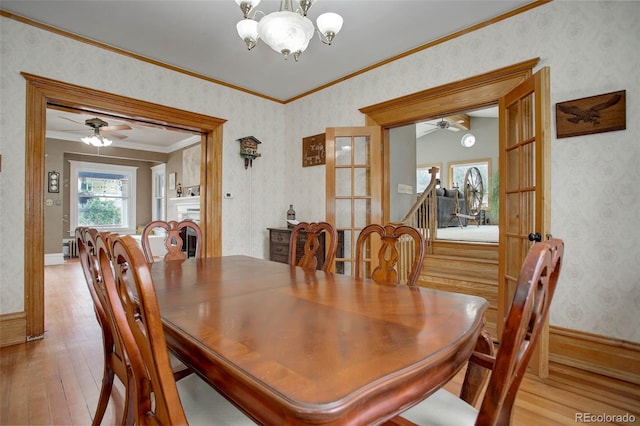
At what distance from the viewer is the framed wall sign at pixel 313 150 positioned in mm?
3977

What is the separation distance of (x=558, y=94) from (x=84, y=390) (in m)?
3.81

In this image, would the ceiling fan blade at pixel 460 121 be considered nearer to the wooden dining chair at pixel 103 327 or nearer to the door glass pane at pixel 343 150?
the door glass pane at pixel 343 150

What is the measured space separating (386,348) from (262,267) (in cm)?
127

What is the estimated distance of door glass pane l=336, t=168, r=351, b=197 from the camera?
11.4 ft

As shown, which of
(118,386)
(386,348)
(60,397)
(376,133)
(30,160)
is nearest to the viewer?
(386,348)

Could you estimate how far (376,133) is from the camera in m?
3.37

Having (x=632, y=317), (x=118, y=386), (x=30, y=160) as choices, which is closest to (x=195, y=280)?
(x=118, y=386)

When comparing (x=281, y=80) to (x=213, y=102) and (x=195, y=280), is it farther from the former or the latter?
(x=195, y=280)

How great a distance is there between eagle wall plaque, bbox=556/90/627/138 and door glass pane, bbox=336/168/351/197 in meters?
1.89

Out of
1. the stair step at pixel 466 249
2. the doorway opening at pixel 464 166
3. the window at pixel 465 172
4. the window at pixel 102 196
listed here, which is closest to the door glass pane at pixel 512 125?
the stair step at pixel 466 249

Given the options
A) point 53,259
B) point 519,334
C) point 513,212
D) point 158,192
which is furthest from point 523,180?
point 158,192

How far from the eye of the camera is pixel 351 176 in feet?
→ 11.4

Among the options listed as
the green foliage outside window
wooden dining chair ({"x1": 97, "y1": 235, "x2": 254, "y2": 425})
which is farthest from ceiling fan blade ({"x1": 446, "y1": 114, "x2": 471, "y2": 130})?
the green foliage outside window

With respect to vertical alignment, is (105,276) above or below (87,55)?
below
